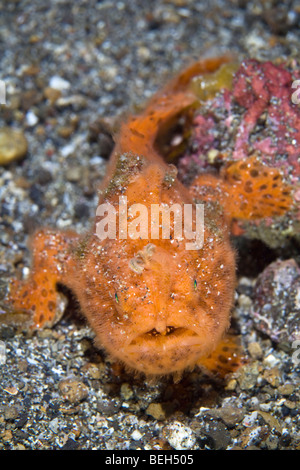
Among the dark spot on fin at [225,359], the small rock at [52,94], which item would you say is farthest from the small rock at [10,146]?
the dark spot on fin at [225,359]

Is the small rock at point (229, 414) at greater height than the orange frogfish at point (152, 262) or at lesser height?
lesser

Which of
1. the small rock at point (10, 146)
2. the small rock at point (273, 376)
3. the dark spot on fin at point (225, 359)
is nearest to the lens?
the small rock at point (273, 376)

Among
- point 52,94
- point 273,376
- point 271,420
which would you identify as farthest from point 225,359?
point 52,94

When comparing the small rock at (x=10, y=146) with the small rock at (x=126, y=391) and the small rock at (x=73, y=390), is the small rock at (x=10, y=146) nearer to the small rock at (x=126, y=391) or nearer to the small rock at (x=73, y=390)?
the small rock at (x=73, y=390)

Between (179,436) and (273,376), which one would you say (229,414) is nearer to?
(179,436)

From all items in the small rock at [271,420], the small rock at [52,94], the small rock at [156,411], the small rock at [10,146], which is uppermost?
the small rock at [52,94]

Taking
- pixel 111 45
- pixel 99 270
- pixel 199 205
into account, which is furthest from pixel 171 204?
pixel 111 45

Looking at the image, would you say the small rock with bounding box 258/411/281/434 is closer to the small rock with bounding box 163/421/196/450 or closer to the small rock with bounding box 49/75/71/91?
the small rock with bounding box 163/421/196/450

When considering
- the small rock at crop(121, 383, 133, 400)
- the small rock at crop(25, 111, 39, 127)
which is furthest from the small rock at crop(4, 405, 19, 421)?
the small rock at crop(25, 111, 39, 127)
